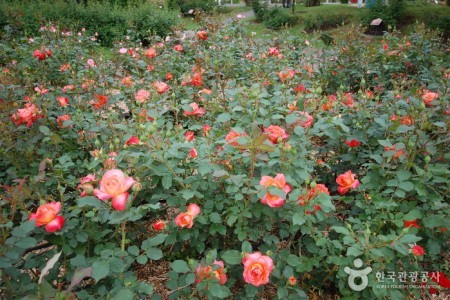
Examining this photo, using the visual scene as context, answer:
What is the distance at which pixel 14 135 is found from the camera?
6.28 ft

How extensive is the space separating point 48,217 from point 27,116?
781 mm

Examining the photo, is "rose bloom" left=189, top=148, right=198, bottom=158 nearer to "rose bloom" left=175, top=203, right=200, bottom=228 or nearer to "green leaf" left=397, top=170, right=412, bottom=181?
"rose bloom" left=175, top=203, right=200, bottom=228

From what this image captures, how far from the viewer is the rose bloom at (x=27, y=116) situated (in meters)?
1.74

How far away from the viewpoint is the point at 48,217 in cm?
116

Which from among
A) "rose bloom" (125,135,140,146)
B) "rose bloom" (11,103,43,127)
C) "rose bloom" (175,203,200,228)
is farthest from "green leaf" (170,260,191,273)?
"rose bloom" (11,103,43,127)

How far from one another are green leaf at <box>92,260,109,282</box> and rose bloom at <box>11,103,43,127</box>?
972 mm

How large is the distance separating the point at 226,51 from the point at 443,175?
6.91 feet

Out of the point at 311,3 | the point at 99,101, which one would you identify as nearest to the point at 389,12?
the point at 311,3

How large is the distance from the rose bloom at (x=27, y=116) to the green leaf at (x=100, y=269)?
972mm

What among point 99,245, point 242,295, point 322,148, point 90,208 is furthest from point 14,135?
point 322,148

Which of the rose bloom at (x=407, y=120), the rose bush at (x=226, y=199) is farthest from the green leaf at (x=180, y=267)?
the rose bloom at (x=407, y=120)

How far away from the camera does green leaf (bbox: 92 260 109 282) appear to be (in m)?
1.03

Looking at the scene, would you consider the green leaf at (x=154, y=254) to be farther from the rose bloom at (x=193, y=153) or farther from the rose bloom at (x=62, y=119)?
the rose bloom at (x=62, y=119)

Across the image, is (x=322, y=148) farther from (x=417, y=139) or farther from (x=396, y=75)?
(x=396, y=75)
